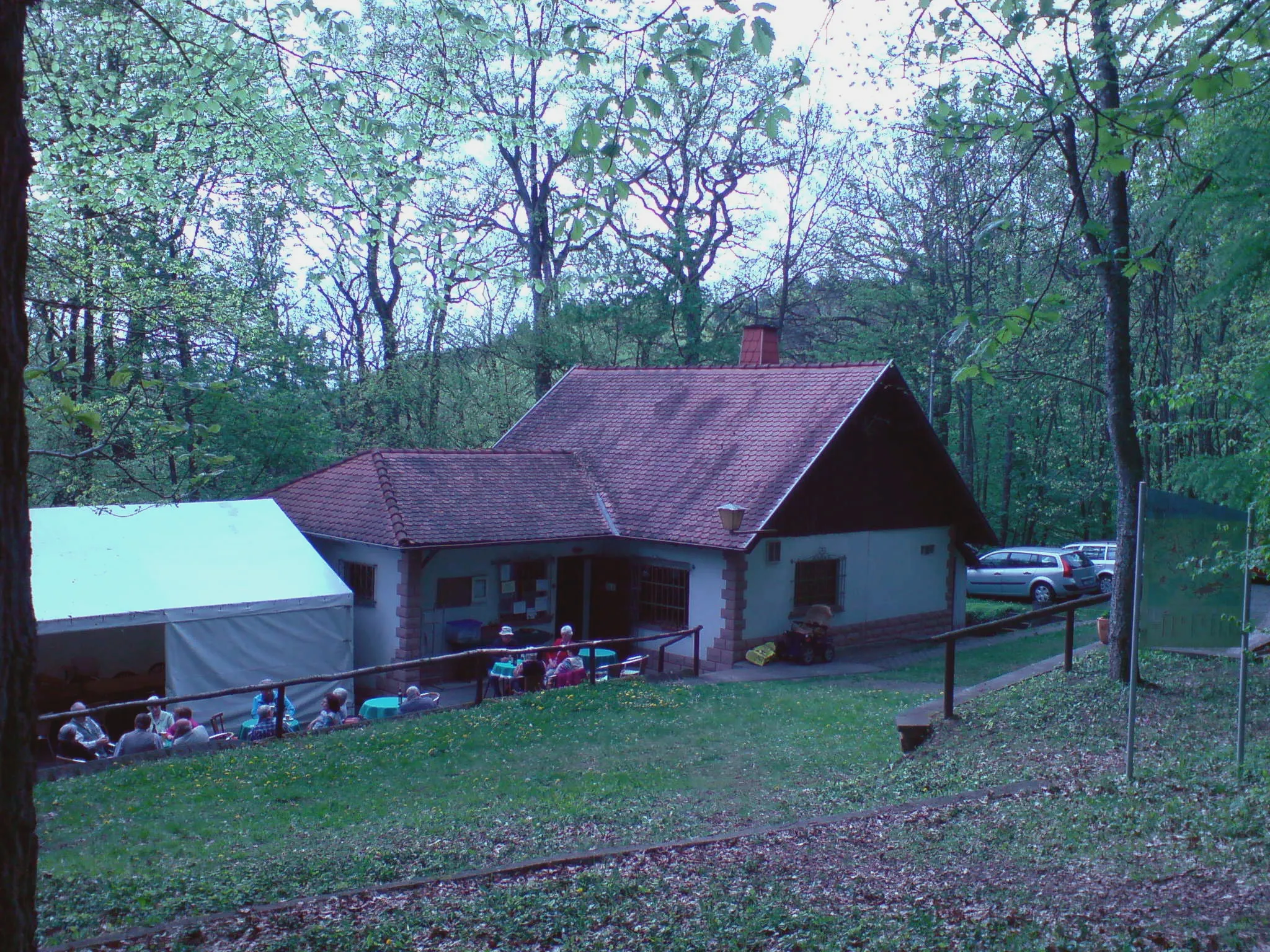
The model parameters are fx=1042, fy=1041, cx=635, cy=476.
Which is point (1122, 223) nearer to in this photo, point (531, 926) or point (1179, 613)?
point (1179, 613)

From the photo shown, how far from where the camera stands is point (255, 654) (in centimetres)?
1493

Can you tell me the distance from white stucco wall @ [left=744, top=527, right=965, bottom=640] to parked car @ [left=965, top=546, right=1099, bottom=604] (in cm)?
715

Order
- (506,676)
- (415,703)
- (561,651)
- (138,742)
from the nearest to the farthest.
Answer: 1. (138,742)
2. (415,703)
3. (506,676)
4. (561,651)

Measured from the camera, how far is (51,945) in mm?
5090

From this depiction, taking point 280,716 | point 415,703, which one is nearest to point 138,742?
point 280,716

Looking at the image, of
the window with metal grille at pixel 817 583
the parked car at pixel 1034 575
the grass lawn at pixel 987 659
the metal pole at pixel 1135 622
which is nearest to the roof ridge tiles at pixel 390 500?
the window with metal grille at pixel 817 583

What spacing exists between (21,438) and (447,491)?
15731 mm

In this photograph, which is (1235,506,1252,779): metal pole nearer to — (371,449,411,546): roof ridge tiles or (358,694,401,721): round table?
(358,694,401,721): round table

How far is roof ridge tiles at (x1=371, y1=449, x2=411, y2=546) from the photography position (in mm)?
16672

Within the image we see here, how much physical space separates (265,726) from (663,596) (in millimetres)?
8378

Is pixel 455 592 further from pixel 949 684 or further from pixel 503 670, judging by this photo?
pixel 949 684

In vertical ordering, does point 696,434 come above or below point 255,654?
above

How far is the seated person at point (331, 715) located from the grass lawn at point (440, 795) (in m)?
0.75

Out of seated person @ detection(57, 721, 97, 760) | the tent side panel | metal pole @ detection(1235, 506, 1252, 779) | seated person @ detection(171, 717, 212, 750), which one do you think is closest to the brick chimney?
→ the tent side panel
